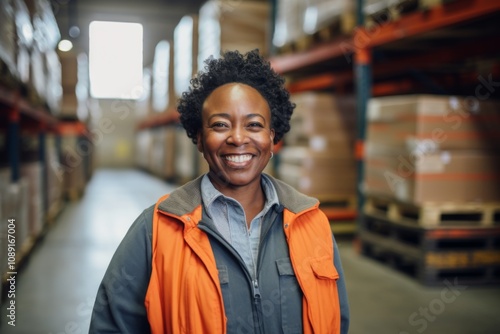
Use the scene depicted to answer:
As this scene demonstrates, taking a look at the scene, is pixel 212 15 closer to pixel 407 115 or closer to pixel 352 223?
pixel 352 223

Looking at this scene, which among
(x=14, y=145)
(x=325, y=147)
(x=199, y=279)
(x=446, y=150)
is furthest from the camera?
(x=325, y=147)

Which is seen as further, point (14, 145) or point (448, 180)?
point (14, 145)

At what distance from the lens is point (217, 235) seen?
4.68 feet

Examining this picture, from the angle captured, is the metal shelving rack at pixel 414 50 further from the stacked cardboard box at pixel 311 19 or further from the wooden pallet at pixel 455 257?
the wooden pallet at pixel 455 257

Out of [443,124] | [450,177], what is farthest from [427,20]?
Answer: [450,177]

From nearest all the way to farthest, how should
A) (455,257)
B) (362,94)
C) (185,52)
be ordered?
1. (455,257)
2. (362,94)
3. (185,52)

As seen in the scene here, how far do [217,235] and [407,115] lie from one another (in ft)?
11.1

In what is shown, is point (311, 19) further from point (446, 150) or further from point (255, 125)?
point (255, 125)

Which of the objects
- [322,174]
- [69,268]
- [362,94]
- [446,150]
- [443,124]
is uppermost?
[362,94]

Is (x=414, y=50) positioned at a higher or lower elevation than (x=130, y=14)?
lower

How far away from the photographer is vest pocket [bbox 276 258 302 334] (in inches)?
57.4

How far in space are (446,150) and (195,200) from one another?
336 cm

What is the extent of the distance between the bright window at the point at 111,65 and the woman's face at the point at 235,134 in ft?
54.6

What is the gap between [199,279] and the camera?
4.56 ft
